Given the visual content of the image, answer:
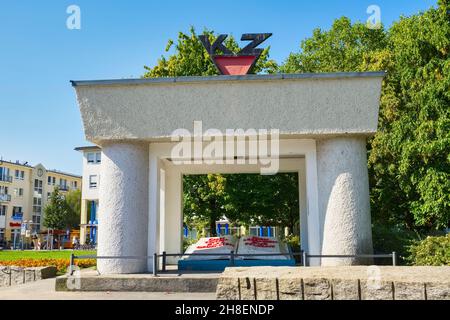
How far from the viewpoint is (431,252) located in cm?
1140

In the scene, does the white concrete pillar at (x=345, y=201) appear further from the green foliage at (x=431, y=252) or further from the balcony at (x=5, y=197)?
the balcony at (x=5, y=197)

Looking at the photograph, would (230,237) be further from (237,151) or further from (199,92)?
(199,92)

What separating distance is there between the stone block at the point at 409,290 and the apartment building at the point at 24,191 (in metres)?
68.8

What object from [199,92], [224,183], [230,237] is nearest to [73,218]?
[224,183]

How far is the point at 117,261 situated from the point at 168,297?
7.09ft

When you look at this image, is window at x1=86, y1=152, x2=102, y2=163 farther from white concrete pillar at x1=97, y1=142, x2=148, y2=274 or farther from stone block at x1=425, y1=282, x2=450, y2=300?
stone block at x1=425, y1=282, x2=450, y2=300

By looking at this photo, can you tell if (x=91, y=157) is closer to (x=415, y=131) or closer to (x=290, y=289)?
(x=415, y=131)

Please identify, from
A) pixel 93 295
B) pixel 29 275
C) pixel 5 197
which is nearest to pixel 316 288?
pixel 93 295

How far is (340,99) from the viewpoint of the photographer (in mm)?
10469

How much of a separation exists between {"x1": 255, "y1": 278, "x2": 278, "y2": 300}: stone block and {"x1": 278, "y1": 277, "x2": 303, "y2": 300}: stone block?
0.24 feet

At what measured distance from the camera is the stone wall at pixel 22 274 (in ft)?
44.1

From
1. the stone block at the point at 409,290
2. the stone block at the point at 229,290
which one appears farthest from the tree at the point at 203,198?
the stone block at the point at 409,290

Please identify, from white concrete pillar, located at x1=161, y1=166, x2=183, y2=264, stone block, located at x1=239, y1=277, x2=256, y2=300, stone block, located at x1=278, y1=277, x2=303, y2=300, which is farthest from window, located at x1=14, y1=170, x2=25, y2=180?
stone block, located at x1=278, y1=277, x2=303, y2=300

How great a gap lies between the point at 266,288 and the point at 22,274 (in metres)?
10.9
